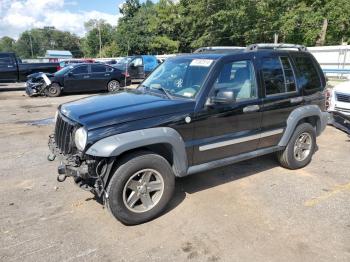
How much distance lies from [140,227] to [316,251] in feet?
→ 6.19

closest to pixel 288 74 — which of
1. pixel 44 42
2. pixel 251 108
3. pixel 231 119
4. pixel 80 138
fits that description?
pixel 251 108

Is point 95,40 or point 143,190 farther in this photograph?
point 95,40

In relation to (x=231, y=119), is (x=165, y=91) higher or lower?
higher

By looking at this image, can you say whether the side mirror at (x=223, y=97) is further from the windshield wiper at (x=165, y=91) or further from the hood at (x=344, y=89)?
the hood at (x=344, y=89)

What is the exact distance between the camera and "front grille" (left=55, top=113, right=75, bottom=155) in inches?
161

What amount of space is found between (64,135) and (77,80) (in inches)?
501

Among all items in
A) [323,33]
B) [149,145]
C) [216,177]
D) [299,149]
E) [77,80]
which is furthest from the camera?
[323,33]

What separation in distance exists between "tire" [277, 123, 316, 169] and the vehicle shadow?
36 cm

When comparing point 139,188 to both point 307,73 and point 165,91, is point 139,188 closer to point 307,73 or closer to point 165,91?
Result: point 165,91

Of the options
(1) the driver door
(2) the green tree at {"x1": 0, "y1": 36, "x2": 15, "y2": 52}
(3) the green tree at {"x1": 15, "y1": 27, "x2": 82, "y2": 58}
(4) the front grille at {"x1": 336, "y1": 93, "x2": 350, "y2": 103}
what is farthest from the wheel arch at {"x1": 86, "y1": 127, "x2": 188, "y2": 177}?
(2) the green tree at {"x1": 0, "y1": 36, "x2": 15, "y2": 52}

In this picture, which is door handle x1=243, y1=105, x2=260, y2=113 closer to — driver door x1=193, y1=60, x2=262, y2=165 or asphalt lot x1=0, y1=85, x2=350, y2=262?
driver door x1=193, y1=60, x2=262, y2=165

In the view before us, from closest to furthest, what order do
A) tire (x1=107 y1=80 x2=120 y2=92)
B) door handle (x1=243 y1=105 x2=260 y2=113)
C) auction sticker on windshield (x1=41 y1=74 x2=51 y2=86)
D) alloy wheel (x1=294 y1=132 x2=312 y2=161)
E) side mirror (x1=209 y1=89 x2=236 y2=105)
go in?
1. side mirror (x1=209 y1=89 x2=236 y2=105)
2. door handle (x1=243 y1=105 x2=260 y2=113)
3. alloy wheel (x1=294 y1=132 x2=312 y2=161)
4. auction sticker on windshield (x1=41 y1=74 x2=51 y2=86)
5. tire (x1=107 y1=80 x2=120 y2=92)

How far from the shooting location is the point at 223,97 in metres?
4.30

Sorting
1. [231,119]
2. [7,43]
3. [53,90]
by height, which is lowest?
[53,90]
